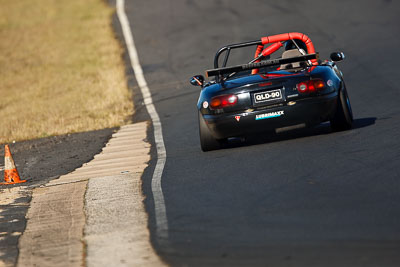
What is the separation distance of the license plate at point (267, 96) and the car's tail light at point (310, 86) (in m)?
0.23

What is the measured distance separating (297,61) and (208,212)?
3095 mm

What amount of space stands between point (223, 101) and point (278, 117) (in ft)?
2.16

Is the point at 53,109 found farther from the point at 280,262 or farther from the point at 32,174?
the point at 280,262

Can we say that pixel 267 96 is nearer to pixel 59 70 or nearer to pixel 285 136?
pixel 285 136

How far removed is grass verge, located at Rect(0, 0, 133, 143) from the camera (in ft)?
53.1

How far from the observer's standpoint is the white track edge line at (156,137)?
6742mm

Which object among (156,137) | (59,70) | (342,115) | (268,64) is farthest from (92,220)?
(59,70)

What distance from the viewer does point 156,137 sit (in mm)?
12234

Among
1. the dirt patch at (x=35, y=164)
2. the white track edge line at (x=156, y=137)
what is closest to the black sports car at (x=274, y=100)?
the white track edge line at (x=156, y=137)

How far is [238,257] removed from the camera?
5.47m

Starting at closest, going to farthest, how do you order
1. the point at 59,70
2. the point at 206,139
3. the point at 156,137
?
the point at 206,139 → the point at 156,137 → the point at 59,70

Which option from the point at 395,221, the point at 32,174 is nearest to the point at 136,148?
the point at 32,174

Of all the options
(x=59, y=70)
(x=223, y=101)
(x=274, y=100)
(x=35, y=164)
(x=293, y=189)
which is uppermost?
(x=293, y=189)

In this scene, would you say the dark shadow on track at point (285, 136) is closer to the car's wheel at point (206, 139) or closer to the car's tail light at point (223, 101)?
the car's wheel at point (206, 139)
